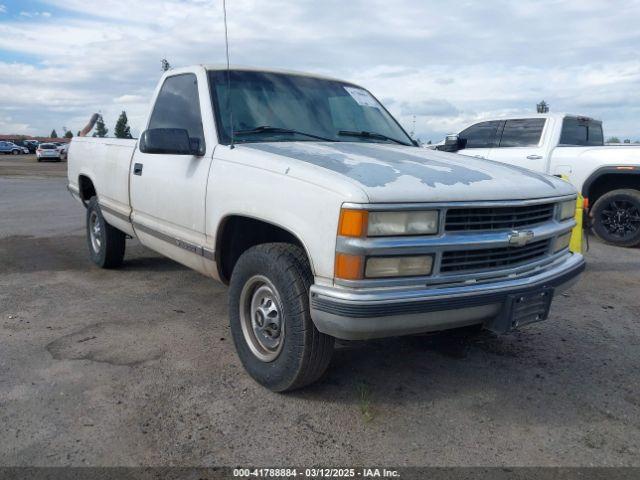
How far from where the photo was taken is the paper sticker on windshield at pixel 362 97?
4.62 meters

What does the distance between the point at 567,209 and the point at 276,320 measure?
1.99 meters

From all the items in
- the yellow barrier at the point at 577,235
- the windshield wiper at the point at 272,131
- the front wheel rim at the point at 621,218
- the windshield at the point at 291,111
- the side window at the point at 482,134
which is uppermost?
the windshield at the point at 291,111

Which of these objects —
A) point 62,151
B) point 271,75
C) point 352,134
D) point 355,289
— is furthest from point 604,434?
point 62,151

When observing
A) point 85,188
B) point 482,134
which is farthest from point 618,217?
point 85,188

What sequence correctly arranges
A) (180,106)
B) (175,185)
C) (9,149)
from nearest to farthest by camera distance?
(175,185) → (180,106) → (9,149)

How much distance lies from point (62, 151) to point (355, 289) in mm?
47132

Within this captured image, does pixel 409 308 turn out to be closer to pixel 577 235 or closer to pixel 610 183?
pixel 577 235

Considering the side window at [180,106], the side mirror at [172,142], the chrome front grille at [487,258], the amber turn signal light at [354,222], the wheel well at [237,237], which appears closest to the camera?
the amber turn signal light at [354,222]

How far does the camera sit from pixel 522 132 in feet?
29.6

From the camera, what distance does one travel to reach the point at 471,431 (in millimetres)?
2902

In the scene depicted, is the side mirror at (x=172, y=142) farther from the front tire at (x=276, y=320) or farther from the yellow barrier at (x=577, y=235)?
the yellow barrier at (x=577, y=235)

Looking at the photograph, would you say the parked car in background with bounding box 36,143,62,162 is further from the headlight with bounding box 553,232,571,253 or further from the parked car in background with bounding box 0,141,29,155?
the headlight with bounding box 553,232,571,253

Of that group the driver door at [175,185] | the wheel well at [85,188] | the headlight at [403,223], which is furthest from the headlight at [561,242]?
the wheel well at [85,188]

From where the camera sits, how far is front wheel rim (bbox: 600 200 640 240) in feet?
26.1
